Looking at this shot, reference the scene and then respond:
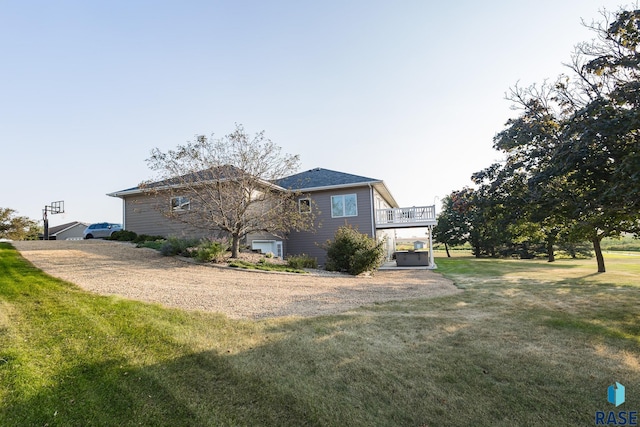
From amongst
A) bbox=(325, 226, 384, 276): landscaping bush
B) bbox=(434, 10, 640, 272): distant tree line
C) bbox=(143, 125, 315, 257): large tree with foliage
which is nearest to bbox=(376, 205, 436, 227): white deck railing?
bbox=(325, 226, 384, 276): landscaping bush

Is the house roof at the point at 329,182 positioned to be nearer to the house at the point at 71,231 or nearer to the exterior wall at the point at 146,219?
the exterior wall at the point at 146,219

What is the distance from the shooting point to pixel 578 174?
6.71 meters

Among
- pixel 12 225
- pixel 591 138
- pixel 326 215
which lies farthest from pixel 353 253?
pixel 12 225

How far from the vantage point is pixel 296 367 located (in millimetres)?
3871

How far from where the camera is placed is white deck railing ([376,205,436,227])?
1833 cm

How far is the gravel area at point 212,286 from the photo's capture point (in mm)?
6680

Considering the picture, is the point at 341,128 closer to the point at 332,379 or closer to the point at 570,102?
the point at 570,102

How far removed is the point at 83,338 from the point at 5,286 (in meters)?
3.83

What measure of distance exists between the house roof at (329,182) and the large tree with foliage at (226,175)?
3871 mm

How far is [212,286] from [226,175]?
18.7ft

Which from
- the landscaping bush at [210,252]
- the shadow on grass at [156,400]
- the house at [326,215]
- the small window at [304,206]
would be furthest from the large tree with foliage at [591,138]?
the small window at [304,206]

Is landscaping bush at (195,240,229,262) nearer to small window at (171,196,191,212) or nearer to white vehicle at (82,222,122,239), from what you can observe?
small window at (171,196,191,212)

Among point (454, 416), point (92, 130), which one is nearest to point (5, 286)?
point (454, 416)

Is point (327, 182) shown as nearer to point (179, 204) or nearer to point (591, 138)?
point (179, 204)
